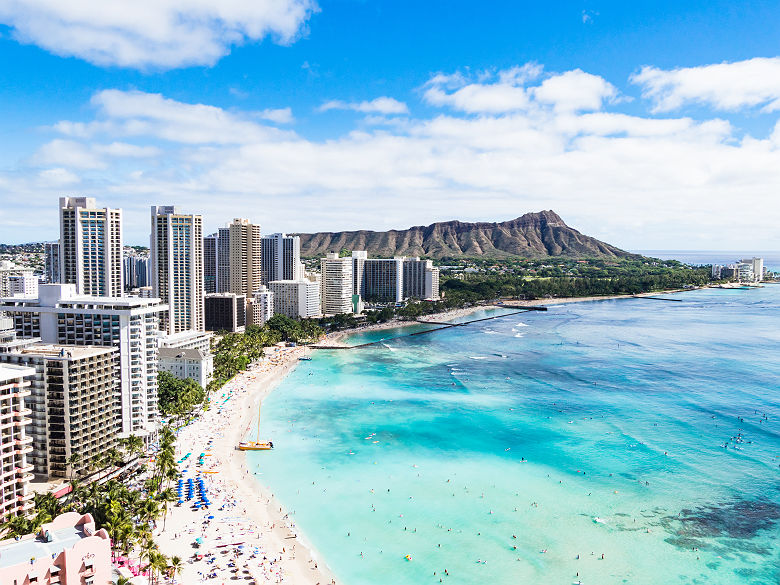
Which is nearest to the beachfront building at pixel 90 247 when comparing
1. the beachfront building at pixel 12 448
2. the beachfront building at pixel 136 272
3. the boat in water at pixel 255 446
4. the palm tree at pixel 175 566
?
the boat in water at pixel 255 446

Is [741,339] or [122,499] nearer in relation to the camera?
[122,499]

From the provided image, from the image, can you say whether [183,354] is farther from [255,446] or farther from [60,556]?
[60,556]

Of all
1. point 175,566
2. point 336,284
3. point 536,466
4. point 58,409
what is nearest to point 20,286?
point 336,284

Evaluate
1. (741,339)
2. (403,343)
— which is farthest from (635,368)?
(403,343)

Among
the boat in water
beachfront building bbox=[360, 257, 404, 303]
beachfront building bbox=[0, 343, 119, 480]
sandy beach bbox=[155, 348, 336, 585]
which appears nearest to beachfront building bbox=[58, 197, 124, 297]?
sandy beach bbox=[155, 348, 336, 585]

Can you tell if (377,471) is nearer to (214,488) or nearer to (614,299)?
(214,488)

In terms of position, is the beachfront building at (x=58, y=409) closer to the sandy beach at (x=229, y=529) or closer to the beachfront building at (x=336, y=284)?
the sandy beach at (x=229, y=529)

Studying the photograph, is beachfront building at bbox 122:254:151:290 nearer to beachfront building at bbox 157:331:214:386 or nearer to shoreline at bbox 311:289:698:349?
shoreline at bbox 311:289:698:349
